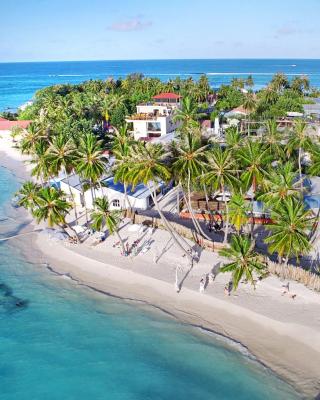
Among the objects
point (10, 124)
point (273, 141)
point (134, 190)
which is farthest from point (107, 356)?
point (10, 124)

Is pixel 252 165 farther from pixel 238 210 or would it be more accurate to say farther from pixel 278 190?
pixel 238 210

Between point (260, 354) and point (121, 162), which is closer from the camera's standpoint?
point (260, 354)

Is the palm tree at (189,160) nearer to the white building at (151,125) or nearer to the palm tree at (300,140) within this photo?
the palm tree at (300,140)

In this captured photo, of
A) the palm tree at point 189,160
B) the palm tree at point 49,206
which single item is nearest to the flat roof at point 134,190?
the palm tree at point 49,206

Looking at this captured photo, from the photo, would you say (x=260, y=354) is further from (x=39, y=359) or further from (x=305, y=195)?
(x=305, y=195)

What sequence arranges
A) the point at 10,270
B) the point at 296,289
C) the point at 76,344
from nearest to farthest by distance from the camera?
the point at 76,344, the point at 296,289, the point at 10,270

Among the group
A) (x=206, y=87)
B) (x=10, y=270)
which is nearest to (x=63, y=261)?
(x=10, y=270)

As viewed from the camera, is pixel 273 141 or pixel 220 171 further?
pixel 273 141
